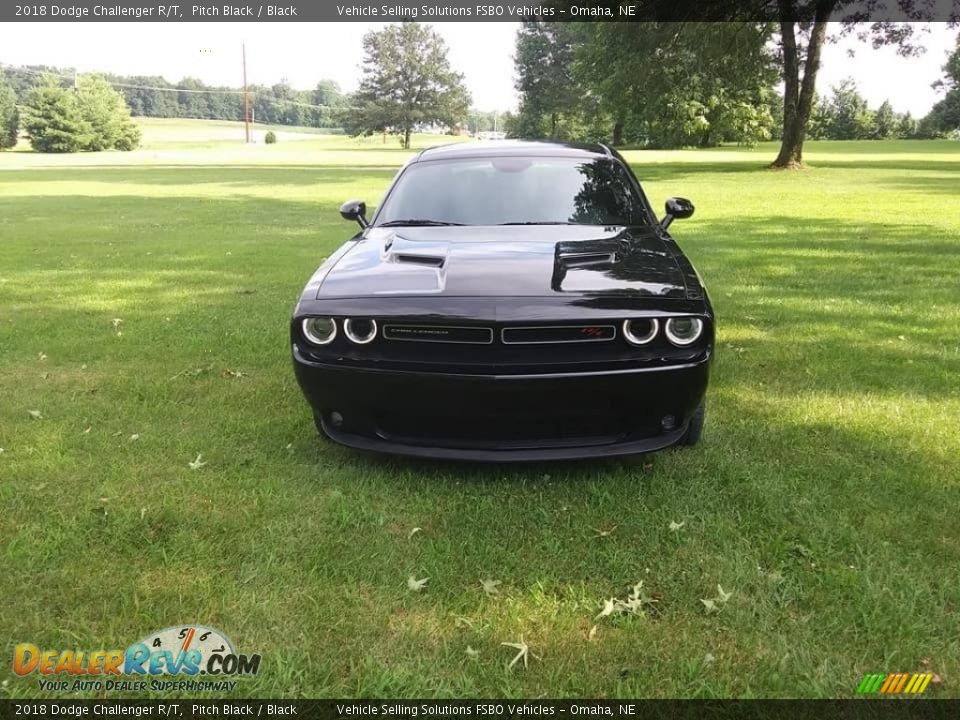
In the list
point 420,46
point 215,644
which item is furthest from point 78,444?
point 420,46

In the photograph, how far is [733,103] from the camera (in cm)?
3978

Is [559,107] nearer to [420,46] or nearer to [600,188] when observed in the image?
[420,46]

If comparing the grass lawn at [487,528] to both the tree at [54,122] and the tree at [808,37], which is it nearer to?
the tree at [808,37]

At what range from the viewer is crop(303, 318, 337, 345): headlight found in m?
2.93

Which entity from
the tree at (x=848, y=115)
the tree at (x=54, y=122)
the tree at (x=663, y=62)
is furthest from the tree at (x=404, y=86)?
the tree at (x=663, y=62)

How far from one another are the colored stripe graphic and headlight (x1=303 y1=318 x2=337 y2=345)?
214 cm

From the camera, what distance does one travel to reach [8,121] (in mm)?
66625

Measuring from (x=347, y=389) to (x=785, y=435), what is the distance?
2153 mm

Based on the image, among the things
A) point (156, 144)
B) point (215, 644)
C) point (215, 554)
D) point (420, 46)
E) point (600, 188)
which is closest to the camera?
point (215, 644)

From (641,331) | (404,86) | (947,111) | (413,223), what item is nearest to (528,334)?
(641,331)

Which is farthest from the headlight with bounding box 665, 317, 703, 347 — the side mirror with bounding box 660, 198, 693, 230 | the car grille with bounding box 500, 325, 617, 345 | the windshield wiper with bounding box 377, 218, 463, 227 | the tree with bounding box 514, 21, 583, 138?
the tree with bounding box 514, 21, 583, 138

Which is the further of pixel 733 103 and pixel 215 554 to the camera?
pixel 733 103

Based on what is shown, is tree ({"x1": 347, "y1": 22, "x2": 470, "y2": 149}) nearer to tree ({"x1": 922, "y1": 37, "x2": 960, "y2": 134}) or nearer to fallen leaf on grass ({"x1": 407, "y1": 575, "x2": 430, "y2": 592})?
tree ({"x1": 922, "y1": 37, "x2": 960, "y2": 134})

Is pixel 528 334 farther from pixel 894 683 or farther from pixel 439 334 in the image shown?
pixel 894 683
